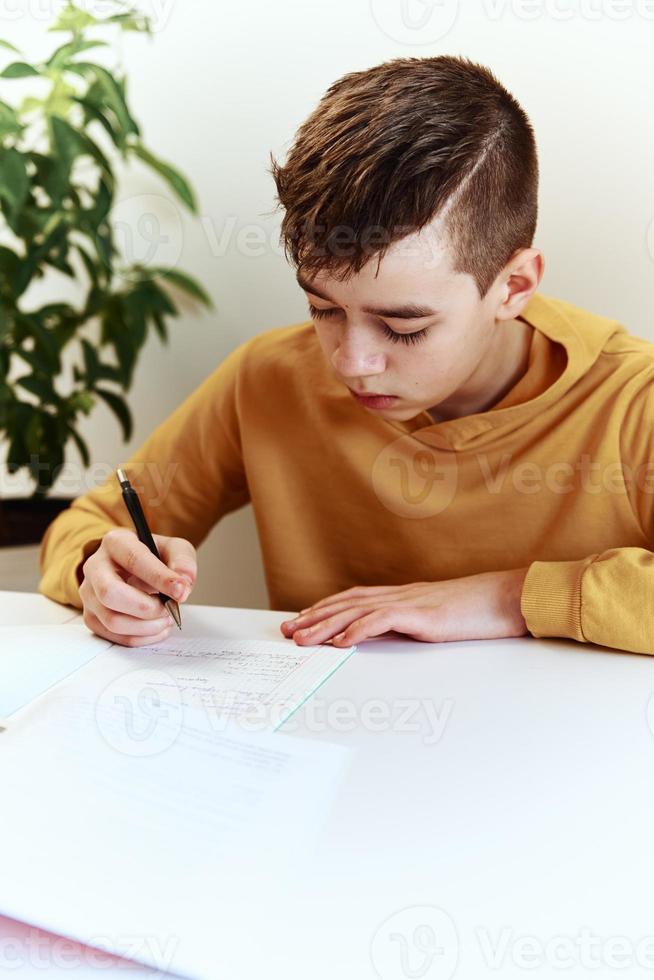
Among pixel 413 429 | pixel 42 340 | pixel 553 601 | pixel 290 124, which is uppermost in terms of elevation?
pixel 290 124

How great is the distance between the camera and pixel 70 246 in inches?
62.2

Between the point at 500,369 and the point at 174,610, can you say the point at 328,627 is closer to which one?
the point at 174,610

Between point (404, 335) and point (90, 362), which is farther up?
point (404, 335)

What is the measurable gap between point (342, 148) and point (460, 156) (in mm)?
112

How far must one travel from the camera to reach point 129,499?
38.4 inches

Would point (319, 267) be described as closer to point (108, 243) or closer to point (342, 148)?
point (342, 148)

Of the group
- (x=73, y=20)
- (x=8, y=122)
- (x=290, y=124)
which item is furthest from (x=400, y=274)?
(x=73, y=20)

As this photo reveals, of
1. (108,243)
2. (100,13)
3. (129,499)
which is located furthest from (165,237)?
(129,499)

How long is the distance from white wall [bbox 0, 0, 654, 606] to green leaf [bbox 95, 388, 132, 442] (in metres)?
0.09

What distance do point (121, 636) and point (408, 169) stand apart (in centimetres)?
53

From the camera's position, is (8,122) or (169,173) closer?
(8,122)

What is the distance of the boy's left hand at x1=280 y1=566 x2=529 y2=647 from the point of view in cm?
93

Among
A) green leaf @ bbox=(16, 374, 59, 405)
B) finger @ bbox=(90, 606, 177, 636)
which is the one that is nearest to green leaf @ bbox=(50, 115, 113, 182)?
green leaf @ bbox=(16, 374, 59, 405)

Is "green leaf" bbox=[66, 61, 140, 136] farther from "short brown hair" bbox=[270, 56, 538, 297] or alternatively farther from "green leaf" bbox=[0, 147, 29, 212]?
"short brown hair" bbox=[270, 56, 538, 297]
